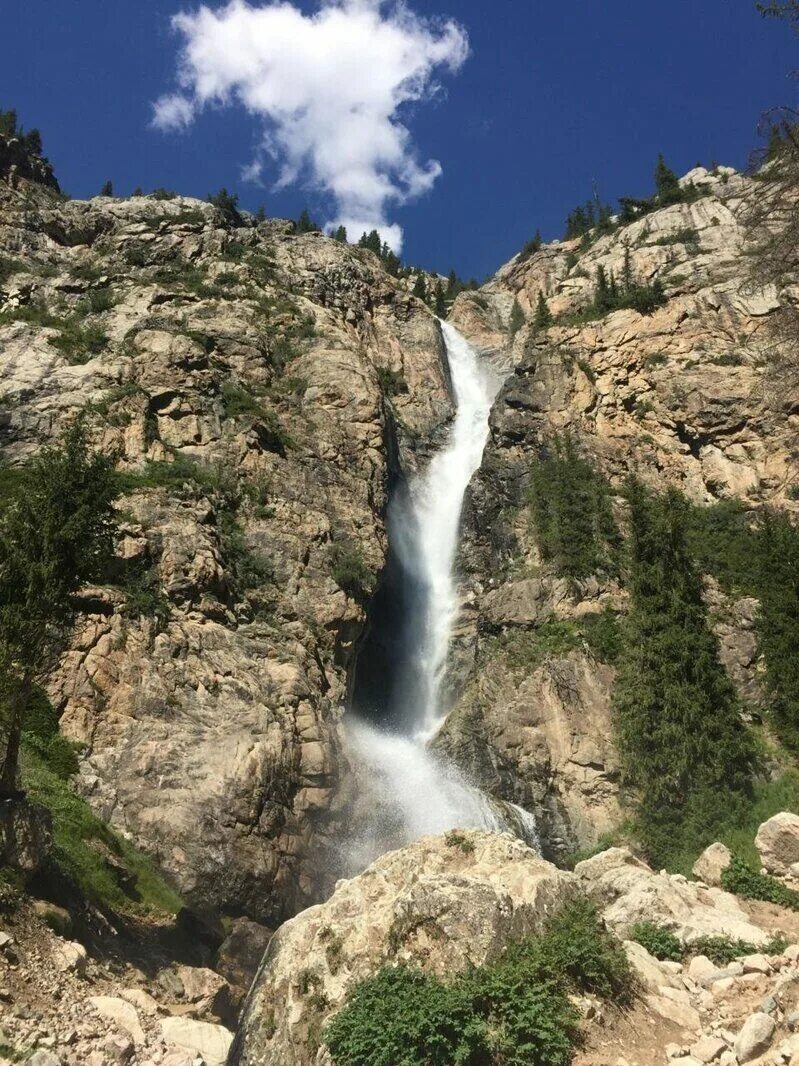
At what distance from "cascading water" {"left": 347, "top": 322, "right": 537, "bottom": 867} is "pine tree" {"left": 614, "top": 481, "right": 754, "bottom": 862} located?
4829 mm

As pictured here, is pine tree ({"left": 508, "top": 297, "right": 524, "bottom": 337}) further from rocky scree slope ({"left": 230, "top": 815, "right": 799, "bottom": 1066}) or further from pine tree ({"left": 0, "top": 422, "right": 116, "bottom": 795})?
rocky scree slope ({"left": 230, "top": 815, "right": 799, "bottom": 1066})

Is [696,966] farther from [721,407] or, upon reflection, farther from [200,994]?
[721,407]

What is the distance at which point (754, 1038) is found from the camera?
25.5 ft

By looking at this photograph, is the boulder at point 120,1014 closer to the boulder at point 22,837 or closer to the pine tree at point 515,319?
the boulder at point 22,837

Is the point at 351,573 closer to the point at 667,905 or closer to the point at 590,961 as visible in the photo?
the point at 667,905

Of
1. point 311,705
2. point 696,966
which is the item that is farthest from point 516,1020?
point 311,705

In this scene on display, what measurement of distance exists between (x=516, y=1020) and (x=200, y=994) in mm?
8648

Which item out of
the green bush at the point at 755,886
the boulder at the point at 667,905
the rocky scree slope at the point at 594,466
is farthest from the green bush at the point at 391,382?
the green bush at the point at 755,886

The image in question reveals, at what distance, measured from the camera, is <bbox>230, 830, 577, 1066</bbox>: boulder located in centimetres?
991

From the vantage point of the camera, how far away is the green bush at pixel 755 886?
14.9m

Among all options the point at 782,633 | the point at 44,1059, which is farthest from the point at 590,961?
the point at 782,633

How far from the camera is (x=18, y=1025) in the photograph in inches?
346

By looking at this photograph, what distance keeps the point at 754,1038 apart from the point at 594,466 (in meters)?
33.9

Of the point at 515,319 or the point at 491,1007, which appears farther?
the point at 515,319
